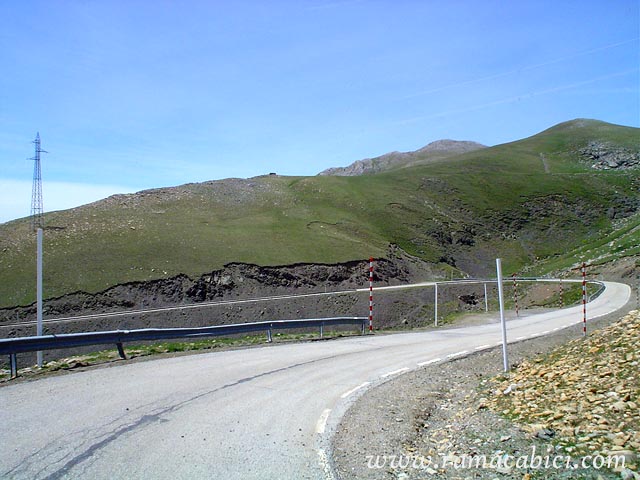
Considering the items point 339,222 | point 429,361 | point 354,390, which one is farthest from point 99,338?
point 339,222

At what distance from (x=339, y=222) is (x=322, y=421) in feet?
235

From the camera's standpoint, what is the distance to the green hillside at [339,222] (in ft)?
170

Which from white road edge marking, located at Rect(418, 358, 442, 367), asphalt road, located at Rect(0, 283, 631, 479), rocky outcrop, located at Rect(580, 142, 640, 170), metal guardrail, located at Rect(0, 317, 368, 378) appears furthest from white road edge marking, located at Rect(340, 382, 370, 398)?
rocky outcrop, located at Rect(580, 142, 640, 170)

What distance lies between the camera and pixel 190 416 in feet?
27.2

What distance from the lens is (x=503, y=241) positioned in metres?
95.1

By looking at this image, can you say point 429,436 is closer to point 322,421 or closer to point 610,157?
point 322,421

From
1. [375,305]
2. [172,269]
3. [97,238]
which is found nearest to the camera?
[375,305]

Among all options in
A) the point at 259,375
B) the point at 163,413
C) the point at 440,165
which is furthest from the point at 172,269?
the point at 440,165

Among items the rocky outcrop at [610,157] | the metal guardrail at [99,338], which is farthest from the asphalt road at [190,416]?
the rocky outcrop at [610,157]

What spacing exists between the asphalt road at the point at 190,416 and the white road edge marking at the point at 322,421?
0.05 ft

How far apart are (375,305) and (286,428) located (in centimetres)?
3877

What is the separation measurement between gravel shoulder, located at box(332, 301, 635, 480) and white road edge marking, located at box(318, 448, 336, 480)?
10 cm

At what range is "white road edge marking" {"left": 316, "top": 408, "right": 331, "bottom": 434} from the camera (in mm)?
7773

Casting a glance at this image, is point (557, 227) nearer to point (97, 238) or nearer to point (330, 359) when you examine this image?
point (97, 238)
